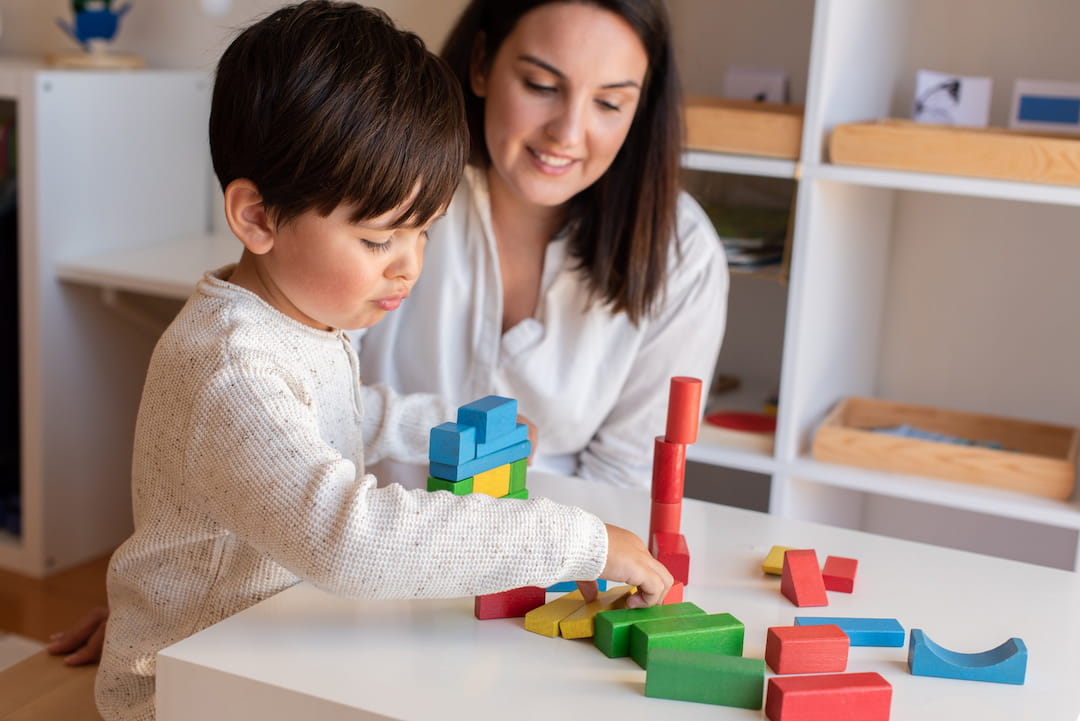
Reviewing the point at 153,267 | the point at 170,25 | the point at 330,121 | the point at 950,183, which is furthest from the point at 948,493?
the point at 170,25

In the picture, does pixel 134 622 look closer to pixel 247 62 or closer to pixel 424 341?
pixel 247 62

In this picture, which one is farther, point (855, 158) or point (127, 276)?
point (127, 276)

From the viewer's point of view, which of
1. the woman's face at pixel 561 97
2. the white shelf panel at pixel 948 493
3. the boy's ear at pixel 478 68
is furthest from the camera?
the white shelf panel at pixel 948 493

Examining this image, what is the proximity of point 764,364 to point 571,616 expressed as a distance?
4.54ft

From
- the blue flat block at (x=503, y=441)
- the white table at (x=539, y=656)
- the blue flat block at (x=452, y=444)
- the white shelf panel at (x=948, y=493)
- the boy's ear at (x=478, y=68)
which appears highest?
the boy's ear at (x=478, y=68)

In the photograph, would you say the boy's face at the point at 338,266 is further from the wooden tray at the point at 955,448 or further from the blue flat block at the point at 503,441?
the wooden tray at the point at 955,448

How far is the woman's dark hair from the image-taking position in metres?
1.50

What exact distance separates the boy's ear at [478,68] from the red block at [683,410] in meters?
0.65

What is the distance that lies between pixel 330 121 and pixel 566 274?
0.64m

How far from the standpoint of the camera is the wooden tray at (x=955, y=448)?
169 centimetres

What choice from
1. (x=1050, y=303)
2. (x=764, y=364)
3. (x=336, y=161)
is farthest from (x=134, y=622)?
(x=1050, y=303)

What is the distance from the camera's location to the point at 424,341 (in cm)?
155

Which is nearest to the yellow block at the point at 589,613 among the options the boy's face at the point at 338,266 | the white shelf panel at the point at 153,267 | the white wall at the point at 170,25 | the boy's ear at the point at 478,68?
the boy's face at the point at 338,266

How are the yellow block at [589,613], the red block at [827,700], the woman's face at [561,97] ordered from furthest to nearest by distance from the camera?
the woman's face at [561,97], the yellow block at [589,613], the red block at [827,700]
